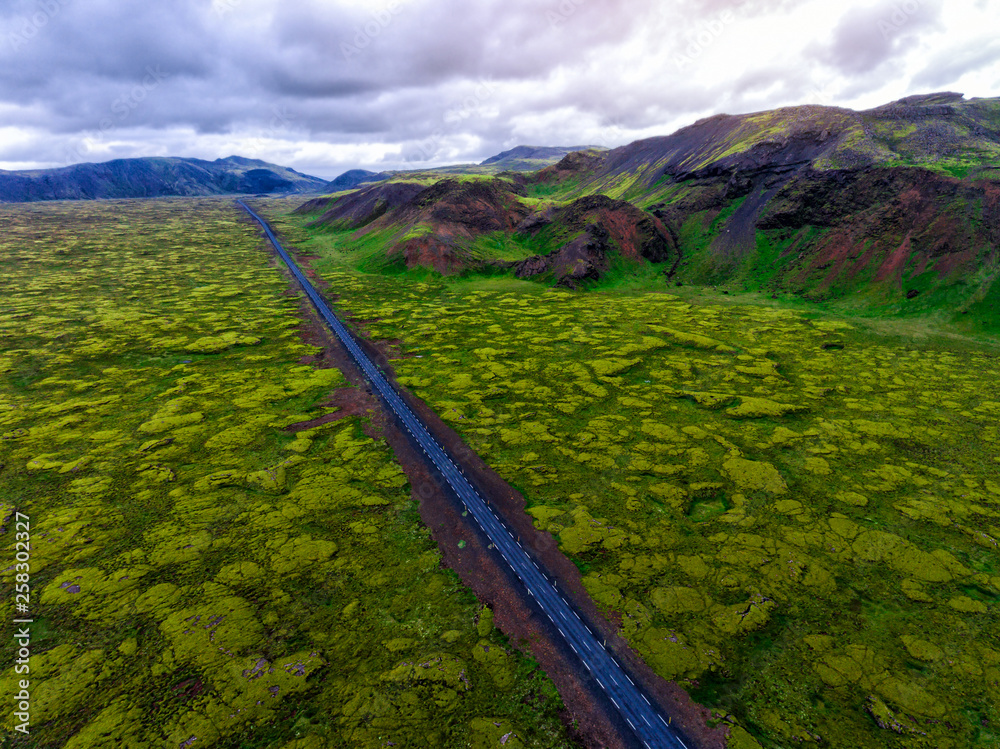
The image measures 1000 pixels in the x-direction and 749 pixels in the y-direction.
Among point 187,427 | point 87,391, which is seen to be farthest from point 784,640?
point 87,391

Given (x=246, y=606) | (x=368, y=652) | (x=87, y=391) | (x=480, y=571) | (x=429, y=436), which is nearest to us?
(x=368, y=652)

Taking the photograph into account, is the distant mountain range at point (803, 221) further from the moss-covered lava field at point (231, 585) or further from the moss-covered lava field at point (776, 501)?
the moss-covered lava field at point (231, 585)

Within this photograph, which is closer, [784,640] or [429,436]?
[784,640]

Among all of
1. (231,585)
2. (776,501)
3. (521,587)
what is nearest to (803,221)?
(776,501)

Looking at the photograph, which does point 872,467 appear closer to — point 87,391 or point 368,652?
point 368,652

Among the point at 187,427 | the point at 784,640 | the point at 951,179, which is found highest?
the point at 951,179

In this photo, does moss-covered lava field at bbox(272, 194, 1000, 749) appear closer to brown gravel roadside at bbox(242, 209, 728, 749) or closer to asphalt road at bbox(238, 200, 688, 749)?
brown gravel roadside at bbox(242, 209, 728, 749)

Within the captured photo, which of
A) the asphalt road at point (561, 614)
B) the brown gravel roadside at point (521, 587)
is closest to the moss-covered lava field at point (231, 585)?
the brown gravel roadside at point (521, 587)
